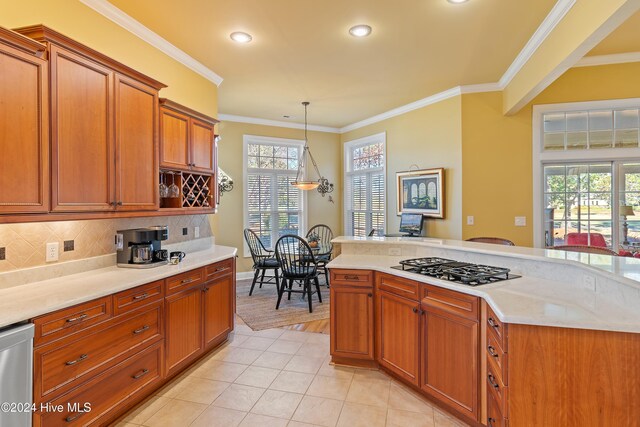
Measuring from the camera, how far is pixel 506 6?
2.75 metres

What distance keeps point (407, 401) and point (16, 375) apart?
2317mm

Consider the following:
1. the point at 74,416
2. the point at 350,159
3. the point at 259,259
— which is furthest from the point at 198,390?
the point at 350,159

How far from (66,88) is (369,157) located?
16.8 ft

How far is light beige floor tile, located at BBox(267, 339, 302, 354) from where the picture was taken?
3.30 m

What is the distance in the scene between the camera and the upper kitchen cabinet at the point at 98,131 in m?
2.03

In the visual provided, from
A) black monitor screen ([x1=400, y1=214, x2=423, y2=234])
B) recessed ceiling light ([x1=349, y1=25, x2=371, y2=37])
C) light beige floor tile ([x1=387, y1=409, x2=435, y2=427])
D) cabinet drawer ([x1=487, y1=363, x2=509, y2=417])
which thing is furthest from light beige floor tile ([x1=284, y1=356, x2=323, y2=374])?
recessed ceiling light ([x1=349, y1=25, x2=371, y2=37])

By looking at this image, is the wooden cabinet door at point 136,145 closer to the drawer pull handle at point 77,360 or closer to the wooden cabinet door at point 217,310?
the wooden cabinet door at point 217,310

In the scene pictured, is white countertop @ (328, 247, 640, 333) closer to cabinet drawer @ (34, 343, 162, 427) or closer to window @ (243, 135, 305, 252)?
cabinet drawer @ (34, 343, 162, 427)

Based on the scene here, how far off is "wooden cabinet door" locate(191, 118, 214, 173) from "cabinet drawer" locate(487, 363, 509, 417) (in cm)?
298

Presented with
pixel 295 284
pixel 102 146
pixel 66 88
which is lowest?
pixel 295 284

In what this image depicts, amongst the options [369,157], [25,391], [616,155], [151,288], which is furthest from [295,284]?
[616,155]

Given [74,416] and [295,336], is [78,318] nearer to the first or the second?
[74,416]

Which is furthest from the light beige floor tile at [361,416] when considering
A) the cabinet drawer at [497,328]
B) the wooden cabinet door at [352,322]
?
the cabinet drawer at [497,328]

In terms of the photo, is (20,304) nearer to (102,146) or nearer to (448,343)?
(102,146)
